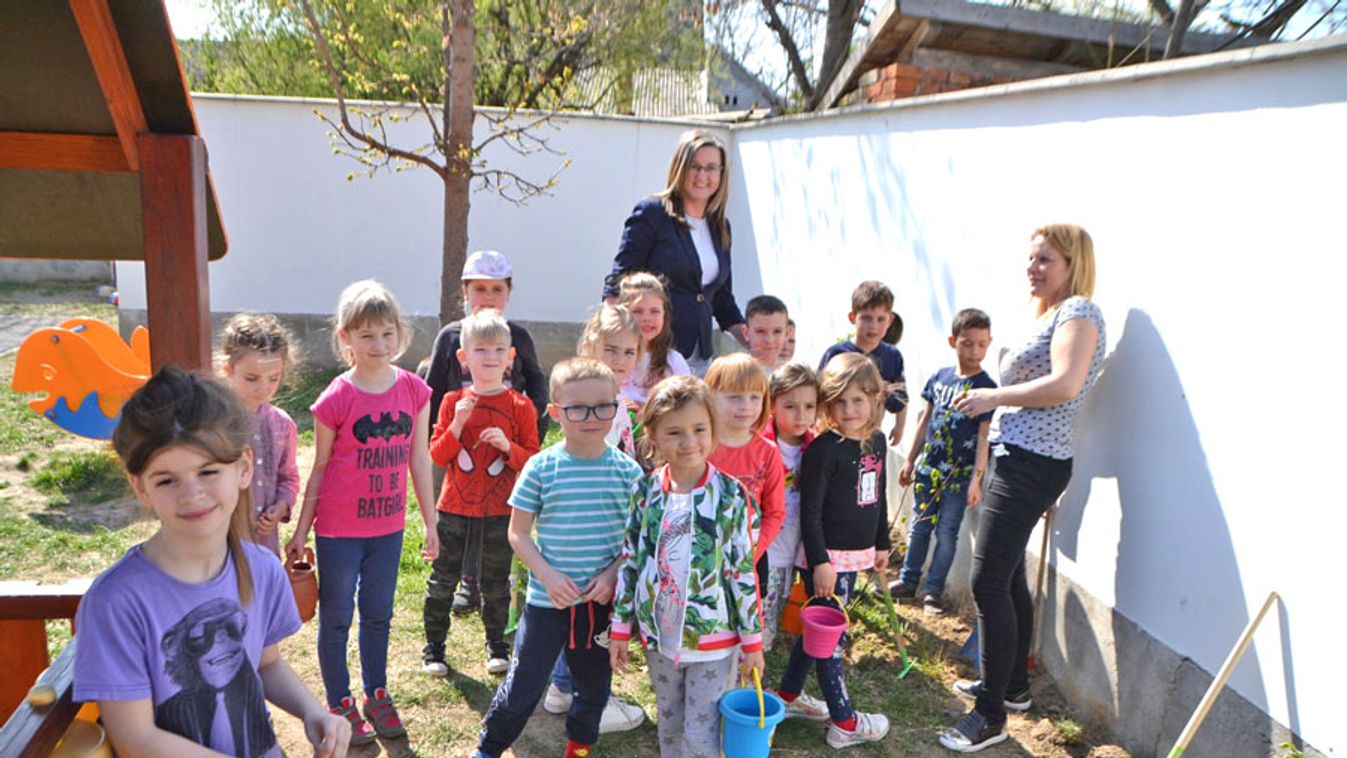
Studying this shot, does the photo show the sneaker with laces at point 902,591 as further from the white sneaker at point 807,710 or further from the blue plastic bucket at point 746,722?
the blue plastic bucket at point 746,722

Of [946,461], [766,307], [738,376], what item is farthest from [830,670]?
[766,307]

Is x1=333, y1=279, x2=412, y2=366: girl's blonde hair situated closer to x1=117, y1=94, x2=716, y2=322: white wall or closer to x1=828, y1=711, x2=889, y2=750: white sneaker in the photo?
x1=828, y1=711, x2=889, y2=750: white sneaker

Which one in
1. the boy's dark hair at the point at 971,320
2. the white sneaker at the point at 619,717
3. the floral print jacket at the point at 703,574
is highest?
the boy's dark hair at the point at 971,320

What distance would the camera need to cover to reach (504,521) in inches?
145

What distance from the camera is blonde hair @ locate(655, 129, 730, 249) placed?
13.6ft

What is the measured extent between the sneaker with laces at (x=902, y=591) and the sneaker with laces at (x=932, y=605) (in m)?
0.13

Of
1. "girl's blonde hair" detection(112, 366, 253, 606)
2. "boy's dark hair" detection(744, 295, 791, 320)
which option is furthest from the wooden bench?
"boy's dark hair" detection(744, 295, 791, 320)

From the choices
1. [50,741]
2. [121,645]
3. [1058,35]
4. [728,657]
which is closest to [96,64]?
[121,645]

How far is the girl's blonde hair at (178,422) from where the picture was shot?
1.73 meters

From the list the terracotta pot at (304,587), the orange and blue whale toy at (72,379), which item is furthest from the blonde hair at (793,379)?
the orange and blue whale toy at (72,379)

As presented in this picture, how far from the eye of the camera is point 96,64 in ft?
6.63

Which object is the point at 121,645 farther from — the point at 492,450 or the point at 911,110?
the point at 911,110

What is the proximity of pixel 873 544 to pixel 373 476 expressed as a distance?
6.12ft

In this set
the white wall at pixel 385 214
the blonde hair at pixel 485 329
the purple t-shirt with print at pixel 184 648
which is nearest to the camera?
the purple t-shirt with print at pixel 184 648
